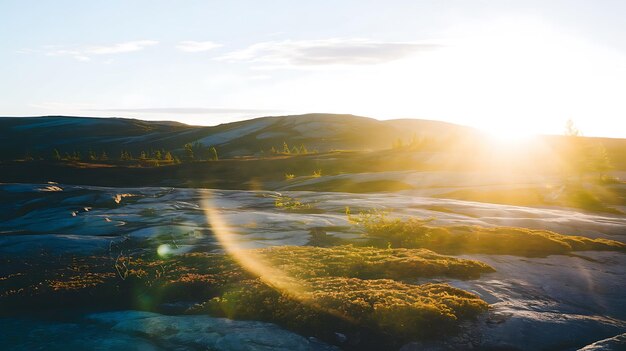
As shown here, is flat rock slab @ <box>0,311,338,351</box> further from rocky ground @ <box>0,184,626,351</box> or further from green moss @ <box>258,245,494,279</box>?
green moss @ <box>258,245,494,279</box>

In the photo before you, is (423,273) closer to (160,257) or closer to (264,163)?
(160,257)

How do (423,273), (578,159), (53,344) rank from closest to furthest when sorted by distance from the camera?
(53,344) → (423,273) → (578,159)

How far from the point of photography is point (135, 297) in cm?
1797

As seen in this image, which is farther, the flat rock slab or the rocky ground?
the rocky ground

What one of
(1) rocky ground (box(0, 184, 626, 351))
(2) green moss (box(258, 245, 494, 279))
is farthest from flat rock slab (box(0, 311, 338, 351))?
(2) green moss (box(258, 245, 494, 279))

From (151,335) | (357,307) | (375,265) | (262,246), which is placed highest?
(375,265)

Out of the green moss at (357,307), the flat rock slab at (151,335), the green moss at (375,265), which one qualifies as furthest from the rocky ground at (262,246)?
the green moss at (375,265)

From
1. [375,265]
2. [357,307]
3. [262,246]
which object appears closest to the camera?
[357,307]

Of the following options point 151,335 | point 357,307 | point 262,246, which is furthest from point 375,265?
point 151,335

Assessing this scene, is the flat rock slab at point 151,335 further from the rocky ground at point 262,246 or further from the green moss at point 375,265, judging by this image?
the green moss at point 375,265

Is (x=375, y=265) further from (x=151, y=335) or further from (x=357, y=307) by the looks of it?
(x=151, y=335)

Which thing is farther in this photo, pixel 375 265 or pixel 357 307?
pixel 375 265

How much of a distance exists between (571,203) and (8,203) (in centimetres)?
6112

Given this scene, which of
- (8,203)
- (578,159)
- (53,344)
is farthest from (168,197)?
(578,159)
